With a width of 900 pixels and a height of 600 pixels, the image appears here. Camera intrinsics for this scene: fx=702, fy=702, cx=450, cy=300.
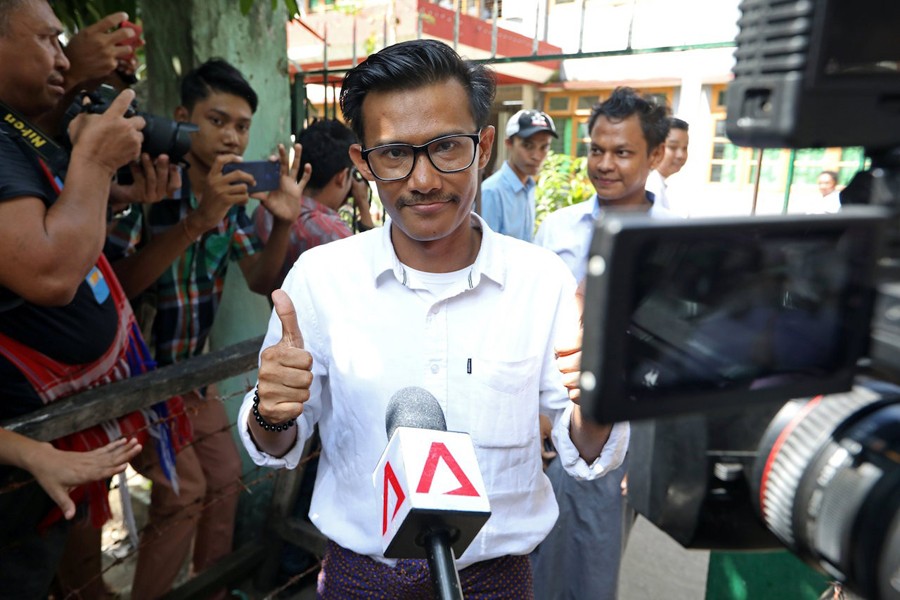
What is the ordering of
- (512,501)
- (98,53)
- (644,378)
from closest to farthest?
(644,378)
(512,501)
(98,53)

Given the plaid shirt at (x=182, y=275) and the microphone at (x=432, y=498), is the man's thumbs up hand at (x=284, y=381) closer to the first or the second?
the microphone at (x=432, y=498)

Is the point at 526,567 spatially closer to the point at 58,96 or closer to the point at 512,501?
the point at 512,501

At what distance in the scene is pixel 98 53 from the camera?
Answer: 2.24 meters

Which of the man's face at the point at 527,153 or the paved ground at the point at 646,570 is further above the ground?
the man's face at the point at 527,153

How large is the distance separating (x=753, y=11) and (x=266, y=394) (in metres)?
0.95

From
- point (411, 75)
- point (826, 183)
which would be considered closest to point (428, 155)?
point (411, 75)

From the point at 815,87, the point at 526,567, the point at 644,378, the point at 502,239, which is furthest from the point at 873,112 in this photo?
the point at 526,567

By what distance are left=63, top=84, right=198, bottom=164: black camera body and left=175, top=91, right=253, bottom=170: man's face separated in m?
0.43

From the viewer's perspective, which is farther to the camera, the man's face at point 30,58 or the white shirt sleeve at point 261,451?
the man's face at point 30,58

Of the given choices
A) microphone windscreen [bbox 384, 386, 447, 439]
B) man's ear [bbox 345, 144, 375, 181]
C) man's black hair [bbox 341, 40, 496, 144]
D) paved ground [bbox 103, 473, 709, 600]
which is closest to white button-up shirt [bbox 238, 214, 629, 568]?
man's ear [bbox 345, 144, 375, 181]

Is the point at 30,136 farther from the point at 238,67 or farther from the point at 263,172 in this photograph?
the point at 238,67

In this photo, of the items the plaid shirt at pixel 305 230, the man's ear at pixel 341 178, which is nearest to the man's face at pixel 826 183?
the man's ear at pixel 341 178

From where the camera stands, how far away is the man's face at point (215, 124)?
103 inches

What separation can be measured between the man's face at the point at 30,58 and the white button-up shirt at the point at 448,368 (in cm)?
98
